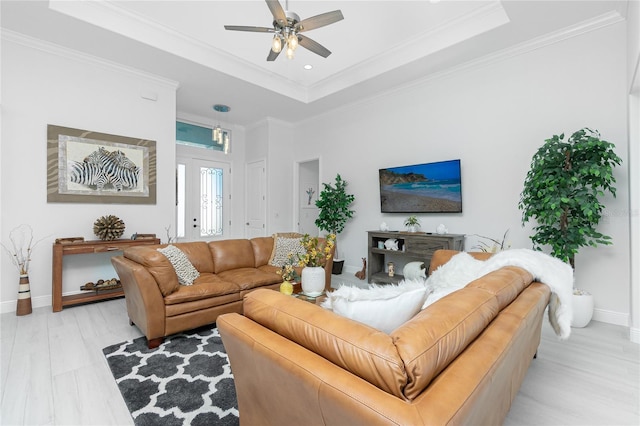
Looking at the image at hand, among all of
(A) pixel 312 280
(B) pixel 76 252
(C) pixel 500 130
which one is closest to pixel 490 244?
(C) pixel 500 130

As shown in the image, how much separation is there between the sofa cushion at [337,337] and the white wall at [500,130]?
11.5ft

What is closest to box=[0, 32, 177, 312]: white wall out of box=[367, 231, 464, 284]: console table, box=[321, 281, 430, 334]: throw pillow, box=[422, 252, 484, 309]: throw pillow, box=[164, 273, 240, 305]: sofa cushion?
box=[164, 273, 240, 305]: sofa cushion

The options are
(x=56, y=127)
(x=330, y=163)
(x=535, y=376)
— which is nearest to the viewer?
(x=535, y=376)

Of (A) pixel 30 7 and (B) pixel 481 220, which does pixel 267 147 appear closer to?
(A) pixel 30 7

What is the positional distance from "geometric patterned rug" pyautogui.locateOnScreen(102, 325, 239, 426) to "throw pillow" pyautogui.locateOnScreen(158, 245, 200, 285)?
511 mm

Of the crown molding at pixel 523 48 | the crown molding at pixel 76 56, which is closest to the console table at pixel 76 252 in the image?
the crown molding at pixel 76 56

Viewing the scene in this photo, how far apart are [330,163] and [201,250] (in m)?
3.21

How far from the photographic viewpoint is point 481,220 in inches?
156

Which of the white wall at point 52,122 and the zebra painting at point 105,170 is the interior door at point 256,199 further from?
the zebra painting at point 105,170

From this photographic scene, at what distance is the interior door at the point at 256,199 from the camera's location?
6.32 metres

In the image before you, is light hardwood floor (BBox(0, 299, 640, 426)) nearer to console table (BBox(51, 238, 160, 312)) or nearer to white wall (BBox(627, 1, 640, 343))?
white wall (BBox(627, 1, 640, 343))

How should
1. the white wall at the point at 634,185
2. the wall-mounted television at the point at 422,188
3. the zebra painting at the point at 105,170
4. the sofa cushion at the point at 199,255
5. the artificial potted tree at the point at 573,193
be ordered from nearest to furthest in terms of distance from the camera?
the white wall at the point at 634,185
the artificial potted tree at the point at 573,193
the sofa cushion at the point at 199,255
the zebra painting at the point at 105,170
the wall-mounted television at the point at 422,188

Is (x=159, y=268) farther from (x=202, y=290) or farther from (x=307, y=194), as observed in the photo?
(x=307, y=194)

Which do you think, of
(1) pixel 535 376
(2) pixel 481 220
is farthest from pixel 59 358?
(2) pixel 481 220
